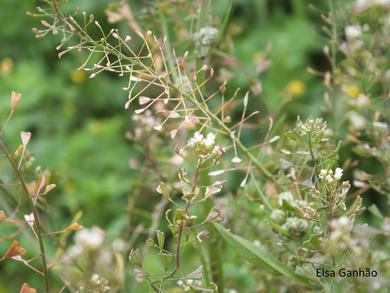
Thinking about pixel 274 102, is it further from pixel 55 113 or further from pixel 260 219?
pixel 260 219

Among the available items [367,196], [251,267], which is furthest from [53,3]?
[367,196]

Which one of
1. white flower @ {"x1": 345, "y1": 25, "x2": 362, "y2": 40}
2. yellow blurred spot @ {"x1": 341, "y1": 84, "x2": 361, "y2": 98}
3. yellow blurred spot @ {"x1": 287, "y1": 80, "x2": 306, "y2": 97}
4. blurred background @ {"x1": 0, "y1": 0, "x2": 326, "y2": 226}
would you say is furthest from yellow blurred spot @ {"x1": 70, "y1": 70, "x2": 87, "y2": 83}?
white flower @ {"x1": 345, "y1": 25, "x2": 362, "y2": 40}

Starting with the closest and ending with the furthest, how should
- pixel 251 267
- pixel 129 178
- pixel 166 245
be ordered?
pixel 251 267 → pixel 166 245 → pixel 129 178

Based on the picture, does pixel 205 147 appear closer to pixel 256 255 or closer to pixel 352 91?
pixel 256 255

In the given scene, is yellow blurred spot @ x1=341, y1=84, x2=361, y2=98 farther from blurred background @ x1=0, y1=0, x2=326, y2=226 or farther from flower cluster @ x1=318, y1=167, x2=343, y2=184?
blurred background @ x1=0, y1=0, x2=326, y2=226

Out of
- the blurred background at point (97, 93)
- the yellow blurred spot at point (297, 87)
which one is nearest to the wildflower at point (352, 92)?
the blurred background at point (97, 93)

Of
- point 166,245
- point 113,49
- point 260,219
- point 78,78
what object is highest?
point 113,49

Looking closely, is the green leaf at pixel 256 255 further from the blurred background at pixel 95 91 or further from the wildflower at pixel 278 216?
the blurred background at pixel 95 91

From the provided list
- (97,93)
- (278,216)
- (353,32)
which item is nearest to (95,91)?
(97,93)
